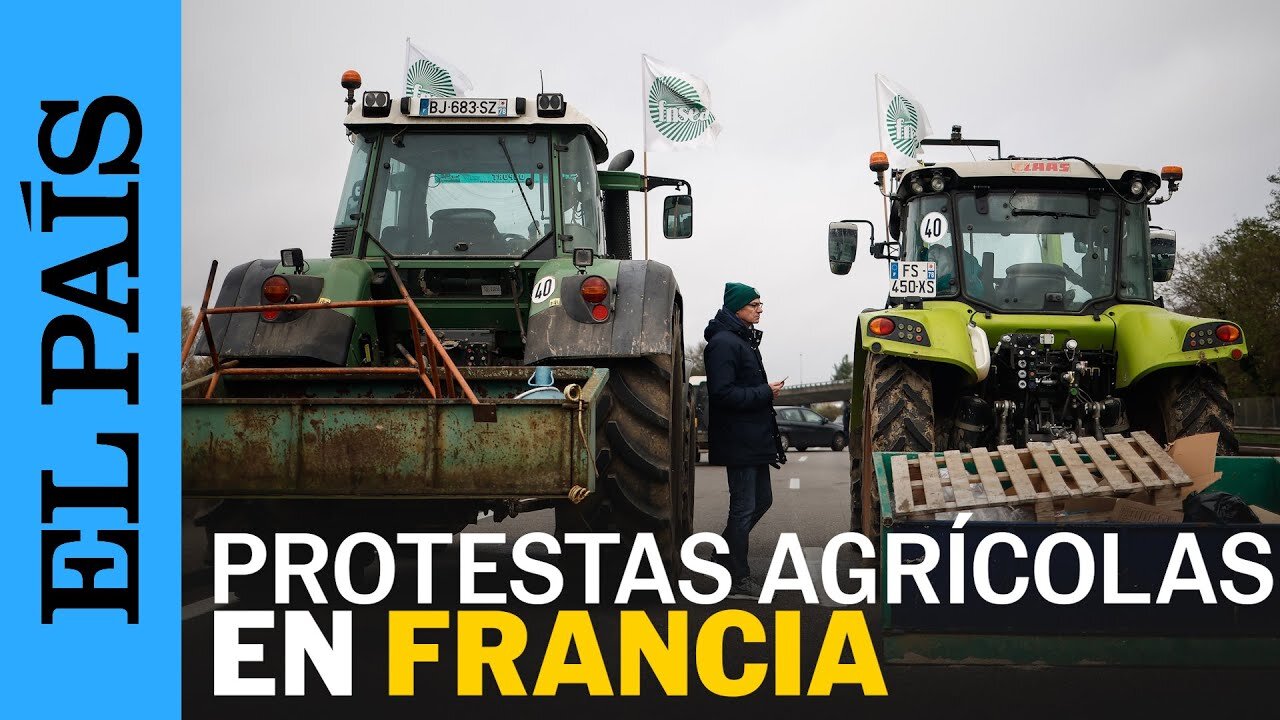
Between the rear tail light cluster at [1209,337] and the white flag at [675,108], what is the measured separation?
7.94 m

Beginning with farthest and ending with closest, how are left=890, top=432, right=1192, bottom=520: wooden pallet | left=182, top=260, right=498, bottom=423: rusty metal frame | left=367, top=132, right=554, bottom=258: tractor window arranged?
left=367, top=132, right=554, bottom=258: tractor window → left=182, top=260, right=498, bottom=423: rusty metal frame → left=890, top=432, right=1192, bottom=520: wooden pallet

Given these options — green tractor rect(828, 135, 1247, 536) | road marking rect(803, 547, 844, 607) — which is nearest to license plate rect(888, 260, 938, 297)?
green tractor rect(828, 135, 1247, 536)

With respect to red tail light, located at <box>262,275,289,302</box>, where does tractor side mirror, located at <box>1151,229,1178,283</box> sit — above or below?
above

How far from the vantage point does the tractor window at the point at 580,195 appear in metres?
8.64

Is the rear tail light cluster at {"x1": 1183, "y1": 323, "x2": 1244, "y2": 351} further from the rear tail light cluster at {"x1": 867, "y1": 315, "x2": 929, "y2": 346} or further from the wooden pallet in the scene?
the wooden pallet

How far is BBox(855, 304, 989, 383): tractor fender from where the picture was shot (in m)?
8.12

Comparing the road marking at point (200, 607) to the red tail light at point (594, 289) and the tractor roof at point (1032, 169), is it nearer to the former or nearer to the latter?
the red tail light at point (594, 289)

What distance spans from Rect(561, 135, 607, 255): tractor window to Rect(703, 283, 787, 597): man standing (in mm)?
1024

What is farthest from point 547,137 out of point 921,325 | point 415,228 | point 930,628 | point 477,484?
point 930,628

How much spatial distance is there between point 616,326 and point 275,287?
197cm

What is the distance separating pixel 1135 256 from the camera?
9.28 metres

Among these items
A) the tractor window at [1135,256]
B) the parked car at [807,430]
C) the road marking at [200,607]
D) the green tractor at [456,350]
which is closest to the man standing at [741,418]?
the green tractor at [456,350]

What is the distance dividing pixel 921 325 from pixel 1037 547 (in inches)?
137

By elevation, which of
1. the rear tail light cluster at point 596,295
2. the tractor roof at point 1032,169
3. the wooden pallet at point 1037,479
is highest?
the tractor roof at point 1032,169
